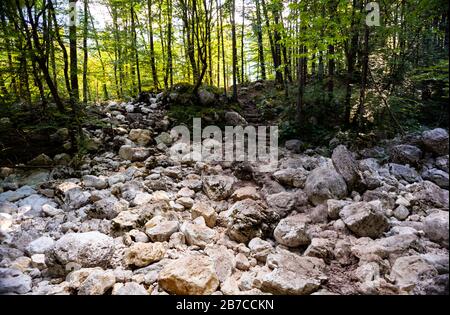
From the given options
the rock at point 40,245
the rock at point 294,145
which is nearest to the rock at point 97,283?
the rock at point 40,245

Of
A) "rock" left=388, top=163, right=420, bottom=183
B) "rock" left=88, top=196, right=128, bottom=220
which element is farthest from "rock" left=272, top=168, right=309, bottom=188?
"rock" left=88, top=196, right=128, bottom=220

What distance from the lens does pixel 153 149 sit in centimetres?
664

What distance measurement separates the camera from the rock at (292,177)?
486 cm

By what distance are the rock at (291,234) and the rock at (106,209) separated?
2.46m

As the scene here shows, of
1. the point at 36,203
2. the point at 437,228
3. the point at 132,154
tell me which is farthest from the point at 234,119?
the point at 437,228

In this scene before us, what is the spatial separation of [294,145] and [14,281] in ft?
20.2

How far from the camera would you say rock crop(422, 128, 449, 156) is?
4934 millimetres

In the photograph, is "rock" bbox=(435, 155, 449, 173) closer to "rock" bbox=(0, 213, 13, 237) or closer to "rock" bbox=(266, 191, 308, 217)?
"rock" bbox=(266, 191, 308, 217)

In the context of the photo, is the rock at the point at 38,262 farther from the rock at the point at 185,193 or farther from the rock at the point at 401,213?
the rock at the point at 401,213

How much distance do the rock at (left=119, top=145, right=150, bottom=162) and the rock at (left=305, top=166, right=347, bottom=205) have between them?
3.90 m

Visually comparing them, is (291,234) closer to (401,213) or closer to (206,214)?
(206,214)

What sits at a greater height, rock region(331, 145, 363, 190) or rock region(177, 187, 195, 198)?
rock region(331, 145, 363, 190)
